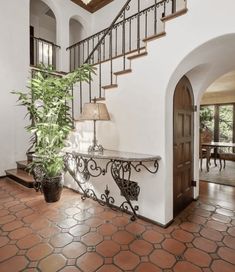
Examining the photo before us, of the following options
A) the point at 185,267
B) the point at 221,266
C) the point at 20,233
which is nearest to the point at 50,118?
the point at 20,233

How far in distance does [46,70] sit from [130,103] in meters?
1.55

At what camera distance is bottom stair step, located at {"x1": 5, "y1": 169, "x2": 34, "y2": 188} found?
3.68 m

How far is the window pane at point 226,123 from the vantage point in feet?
24.7

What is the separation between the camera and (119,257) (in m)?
1.79

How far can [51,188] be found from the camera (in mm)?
2971

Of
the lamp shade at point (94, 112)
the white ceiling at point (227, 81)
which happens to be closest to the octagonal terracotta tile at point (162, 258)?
the lamp shade at point (94, 112)

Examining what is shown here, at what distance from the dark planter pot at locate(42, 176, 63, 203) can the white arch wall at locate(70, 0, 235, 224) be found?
1004mm

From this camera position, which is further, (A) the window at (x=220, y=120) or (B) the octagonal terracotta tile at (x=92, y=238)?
(A) the window at (x=220, y=120)

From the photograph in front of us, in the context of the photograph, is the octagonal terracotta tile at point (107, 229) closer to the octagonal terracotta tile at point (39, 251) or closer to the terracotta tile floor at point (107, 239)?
the terracotta tile floor at point (107, 239)

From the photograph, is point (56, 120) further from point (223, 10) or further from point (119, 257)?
point (223, 10)

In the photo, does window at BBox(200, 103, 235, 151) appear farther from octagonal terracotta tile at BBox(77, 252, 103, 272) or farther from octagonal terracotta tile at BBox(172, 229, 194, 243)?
octagonal terracotta tile at BBox(77, 252, 103, 272)

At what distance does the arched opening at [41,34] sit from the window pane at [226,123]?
265 inches

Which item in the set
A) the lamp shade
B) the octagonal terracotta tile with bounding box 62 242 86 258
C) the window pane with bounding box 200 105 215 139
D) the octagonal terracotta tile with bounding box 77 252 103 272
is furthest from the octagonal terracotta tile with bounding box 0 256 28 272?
the window pane with bounding box 200 105 215 139

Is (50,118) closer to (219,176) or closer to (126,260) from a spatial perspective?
(126,260)
